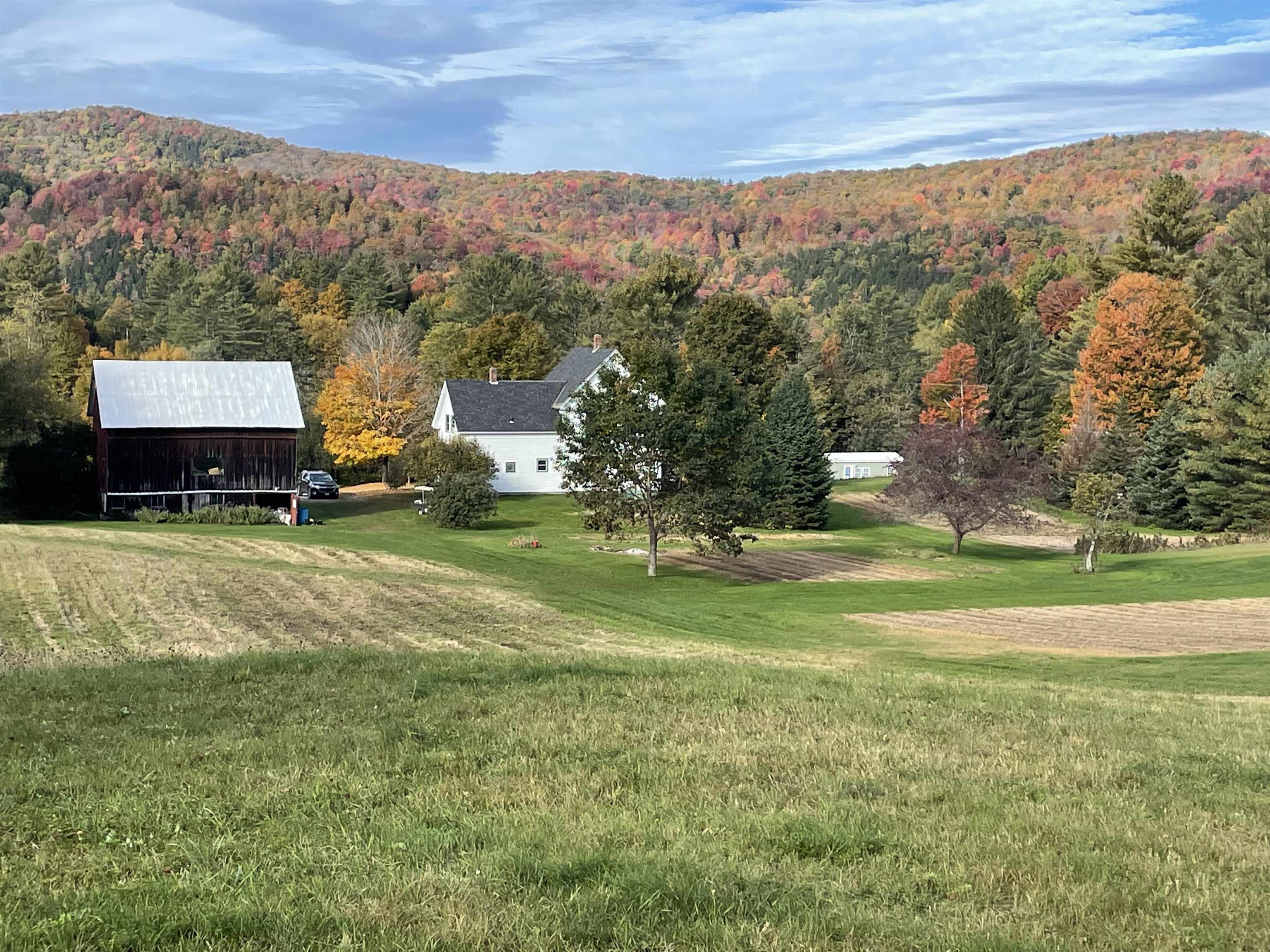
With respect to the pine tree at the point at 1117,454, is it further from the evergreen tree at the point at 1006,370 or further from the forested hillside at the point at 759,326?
the evergreen tree at the point at 1006,370

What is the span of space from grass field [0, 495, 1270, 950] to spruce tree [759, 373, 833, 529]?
Result: 40981mm

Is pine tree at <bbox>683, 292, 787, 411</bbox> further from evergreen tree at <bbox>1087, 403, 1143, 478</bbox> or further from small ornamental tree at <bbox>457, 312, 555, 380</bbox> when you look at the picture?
evergreen tree at <bbox>1087, 403, 1143, 478</bbox>

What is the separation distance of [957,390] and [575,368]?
102 feet

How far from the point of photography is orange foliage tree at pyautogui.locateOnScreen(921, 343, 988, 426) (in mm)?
91688

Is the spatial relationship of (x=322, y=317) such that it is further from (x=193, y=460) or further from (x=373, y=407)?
(x=193, y=460)

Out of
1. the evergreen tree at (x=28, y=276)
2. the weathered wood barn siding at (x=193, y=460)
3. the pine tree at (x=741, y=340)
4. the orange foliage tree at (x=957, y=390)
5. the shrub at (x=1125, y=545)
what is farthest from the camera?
the evergreen tree at (x=28, y=276)

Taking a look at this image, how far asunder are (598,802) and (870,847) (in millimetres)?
1820

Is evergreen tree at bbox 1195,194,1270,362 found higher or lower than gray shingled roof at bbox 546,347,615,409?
higher

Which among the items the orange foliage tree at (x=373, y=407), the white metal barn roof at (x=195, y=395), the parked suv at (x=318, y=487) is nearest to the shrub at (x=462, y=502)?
the white metal barn roof at (x=195, y=395)

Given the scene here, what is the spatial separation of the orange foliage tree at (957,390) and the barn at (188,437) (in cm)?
4782

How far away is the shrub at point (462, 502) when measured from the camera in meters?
57.1

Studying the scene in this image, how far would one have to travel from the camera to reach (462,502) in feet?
187

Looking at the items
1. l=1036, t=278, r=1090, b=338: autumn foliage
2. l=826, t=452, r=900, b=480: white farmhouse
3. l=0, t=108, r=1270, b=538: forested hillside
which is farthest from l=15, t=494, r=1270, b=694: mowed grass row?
l=1036, t=278, r=1090, b=338: autumn foliage

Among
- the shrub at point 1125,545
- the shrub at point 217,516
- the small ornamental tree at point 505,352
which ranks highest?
the small ornamental tree at point 505,352
